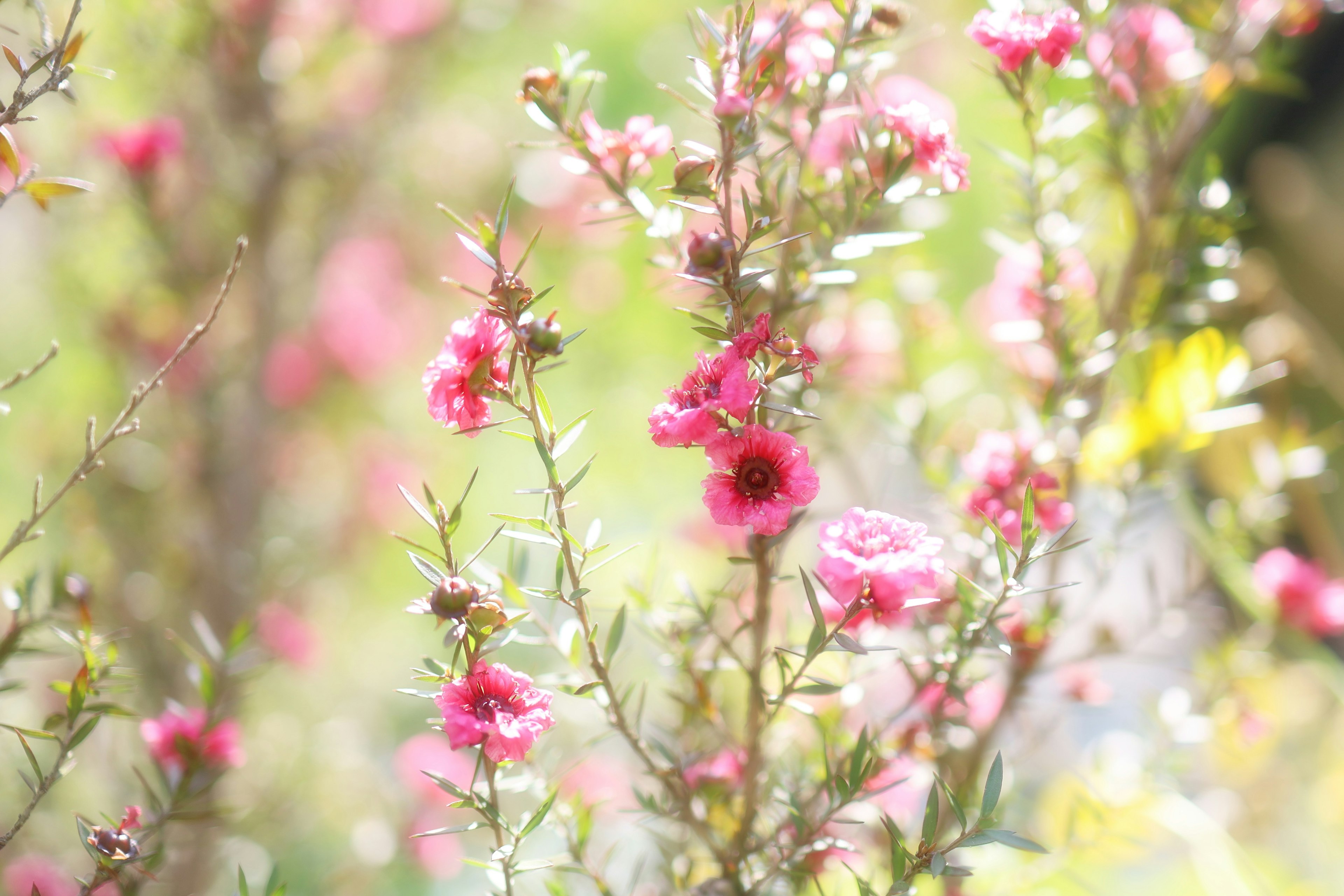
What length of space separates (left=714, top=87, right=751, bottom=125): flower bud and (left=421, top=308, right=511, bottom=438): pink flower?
108mm

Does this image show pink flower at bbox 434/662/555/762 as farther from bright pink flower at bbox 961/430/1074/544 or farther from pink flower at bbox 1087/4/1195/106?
pink flower at bbox 1087/4/1195/106

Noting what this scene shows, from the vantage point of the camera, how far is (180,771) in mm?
448

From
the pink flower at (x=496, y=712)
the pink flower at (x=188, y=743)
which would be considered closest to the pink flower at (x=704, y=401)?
the pink flower at (x=496, y=712)

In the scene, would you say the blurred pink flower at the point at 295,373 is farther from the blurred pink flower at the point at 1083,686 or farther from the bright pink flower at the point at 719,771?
the blurred pink flower at the point at 1083,686

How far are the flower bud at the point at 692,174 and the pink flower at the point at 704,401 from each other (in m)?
0.06

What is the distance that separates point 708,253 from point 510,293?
0.24 ft

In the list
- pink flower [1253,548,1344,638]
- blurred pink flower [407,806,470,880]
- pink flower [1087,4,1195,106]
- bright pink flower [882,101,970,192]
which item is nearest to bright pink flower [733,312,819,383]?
bright pink flower [882,101,970,192]

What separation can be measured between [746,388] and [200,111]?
794 mm

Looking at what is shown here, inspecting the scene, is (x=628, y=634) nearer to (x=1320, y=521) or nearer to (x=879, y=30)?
(x=1320, y=521)

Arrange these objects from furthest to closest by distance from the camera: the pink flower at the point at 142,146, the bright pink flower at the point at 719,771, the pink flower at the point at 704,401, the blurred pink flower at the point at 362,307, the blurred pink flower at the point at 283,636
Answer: the blurred pink flower at the point at 362,307, the blurred pink flower at the point at 283,636, the pink flower at the point at 142,146, the bright pink flower at the point at 719,771, the pink flower at the point at 704,401

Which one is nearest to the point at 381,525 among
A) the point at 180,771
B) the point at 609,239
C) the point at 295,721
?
the point at 295,721

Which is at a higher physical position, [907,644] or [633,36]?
[633,36]

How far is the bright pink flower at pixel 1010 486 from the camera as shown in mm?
426

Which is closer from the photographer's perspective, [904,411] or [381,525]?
[904,411]
